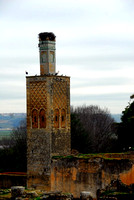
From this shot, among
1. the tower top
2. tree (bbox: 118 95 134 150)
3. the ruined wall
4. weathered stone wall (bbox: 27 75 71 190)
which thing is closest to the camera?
the ruined wall

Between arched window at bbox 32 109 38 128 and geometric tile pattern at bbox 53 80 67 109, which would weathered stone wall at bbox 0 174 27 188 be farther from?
geometric tile pattern at bbox 53 80 67 109

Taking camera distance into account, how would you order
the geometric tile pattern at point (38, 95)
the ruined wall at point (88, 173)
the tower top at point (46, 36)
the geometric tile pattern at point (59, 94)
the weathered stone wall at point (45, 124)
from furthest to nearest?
the tower top at point (46, 36) < the geometric tile pattern at point (59, 94) < the geometric tile pattern at point (38, 95) < the weathered stone wall at point (45, 124) < the ruined wall at point (88, 173)

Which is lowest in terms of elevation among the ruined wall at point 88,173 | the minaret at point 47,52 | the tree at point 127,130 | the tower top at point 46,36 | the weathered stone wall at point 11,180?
the weathered stone wall at point 11,180

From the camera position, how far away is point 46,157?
26.9m

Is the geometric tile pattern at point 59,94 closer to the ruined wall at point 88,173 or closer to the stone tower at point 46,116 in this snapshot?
the stone tower at point 46,116

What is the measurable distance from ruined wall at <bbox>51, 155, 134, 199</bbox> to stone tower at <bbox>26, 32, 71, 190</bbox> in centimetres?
64

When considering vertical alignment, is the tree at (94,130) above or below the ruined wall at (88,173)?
above

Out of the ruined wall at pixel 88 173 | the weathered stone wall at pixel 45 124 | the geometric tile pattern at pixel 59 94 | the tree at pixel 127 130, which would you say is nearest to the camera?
the ruined wall at pixel 88 173

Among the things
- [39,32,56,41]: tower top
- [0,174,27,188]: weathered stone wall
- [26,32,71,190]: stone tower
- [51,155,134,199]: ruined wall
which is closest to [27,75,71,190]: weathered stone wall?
[26,32,71,190]: stone tower

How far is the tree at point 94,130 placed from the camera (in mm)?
41500

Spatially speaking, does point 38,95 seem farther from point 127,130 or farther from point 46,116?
point 127,130

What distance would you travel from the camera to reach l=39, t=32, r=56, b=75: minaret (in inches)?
1094

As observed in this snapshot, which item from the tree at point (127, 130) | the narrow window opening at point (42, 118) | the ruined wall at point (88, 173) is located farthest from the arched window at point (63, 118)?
the tree at point (127, 130)

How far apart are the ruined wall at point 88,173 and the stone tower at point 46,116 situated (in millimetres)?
639
